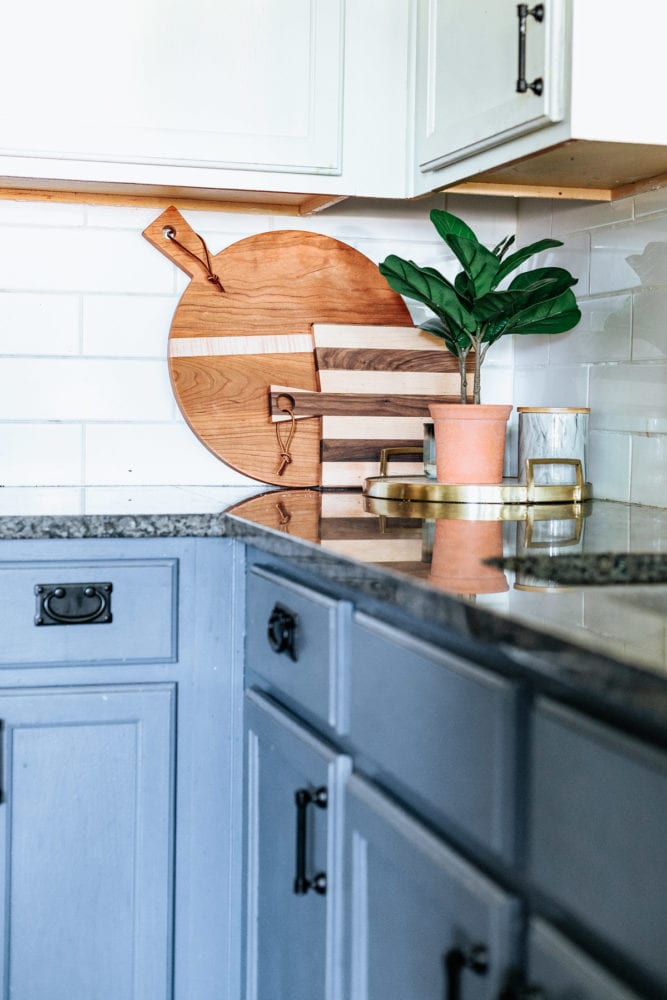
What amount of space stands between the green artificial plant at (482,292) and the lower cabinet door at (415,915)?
92 centimetres

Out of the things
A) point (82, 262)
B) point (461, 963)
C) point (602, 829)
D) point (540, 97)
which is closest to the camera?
point (602, 829)

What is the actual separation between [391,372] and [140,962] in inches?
43.1

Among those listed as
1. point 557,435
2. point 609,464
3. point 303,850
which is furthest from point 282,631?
point 609,464

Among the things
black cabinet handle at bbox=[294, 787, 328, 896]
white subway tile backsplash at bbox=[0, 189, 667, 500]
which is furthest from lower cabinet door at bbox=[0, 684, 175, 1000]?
white subway tile backsplash at bbox=[0, 189, 667, 500]

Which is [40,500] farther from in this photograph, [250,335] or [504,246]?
[504,246]

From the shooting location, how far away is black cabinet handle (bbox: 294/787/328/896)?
1132 millimetres

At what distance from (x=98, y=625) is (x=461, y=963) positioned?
0.76 metres

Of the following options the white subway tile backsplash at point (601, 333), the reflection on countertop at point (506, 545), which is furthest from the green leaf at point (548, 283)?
the reflection on countertop at point (506, 545)

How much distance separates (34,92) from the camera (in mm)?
1694

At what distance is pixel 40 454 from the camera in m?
1.99

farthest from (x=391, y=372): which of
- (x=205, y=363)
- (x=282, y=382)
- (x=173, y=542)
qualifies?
(x=173, y=542)

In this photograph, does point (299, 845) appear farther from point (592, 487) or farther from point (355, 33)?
point (355, 33)

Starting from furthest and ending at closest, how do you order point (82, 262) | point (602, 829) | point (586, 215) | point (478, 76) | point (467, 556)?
point (82, 262) → point (586, 215) → point (478, 76) → point (467, 556) → point (602, 829)

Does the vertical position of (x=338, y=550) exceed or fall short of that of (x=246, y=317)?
it falls short
